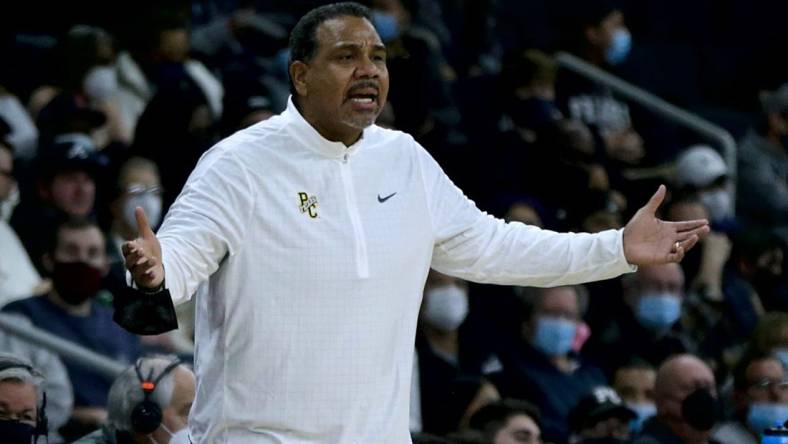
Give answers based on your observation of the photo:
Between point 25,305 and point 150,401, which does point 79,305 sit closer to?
point 25,305

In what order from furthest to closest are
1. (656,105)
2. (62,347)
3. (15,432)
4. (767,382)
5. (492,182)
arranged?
(656,105), (492,182), (767,382), (62,347), (15,432)

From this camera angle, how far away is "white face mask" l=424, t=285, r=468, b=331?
9297 millimetres

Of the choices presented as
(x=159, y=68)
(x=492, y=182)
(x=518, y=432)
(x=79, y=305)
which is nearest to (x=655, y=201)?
(x=518, y=432)

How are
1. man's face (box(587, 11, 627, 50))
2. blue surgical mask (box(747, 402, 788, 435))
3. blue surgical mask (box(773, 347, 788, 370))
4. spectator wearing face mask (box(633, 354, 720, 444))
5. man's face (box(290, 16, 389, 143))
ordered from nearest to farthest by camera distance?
1. man's face (box(290, 16, 389, 143))
2. spectator wearing face mask (box(633, 354, 720, 444))
3. blue surgical mask (box(747, 402, 788, 435))
4. blue surgical mask (box(773, 347, 788, 370))
5. man's face (box(587, 11, 627, 50))

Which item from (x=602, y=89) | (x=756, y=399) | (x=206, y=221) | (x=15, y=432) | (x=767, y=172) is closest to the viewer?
(x=206, y=221)

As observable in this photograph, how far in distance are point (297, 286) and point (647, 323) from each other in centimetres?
523

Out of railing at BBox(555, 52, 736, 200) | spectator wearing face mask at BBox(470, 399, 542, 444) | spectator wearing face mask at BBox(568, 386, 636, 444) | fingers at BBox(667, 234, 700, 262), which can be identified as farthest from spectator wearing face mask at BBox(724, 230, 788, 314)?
fingers at BBox(667, 234, 700, 262)

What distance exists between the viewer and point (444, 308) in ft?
30.6

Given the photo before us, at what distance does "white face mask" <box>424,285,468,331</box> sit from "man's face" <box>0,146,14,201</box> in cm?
200

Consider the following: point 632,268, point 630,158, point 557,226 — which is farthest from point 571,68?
point 632,268

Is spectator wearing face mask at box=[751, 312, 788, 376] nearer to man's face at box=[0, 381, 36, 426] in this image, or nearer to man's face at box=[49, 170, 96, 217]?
man's face at box=[49, 170, 96, 217]

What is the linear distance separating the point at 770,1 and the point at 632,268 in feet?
31.1

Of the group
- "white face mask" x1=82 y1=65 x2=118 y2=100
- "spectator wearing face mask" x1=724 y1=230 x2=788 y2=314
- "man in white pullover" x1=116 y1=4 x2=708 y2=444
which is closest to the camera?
"man in white pullover" x1=116 y1=4 x2=708 y2=444

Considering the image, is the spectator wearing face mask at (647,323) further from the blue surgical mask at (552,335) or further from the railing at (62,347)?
the railing at (62,347)
